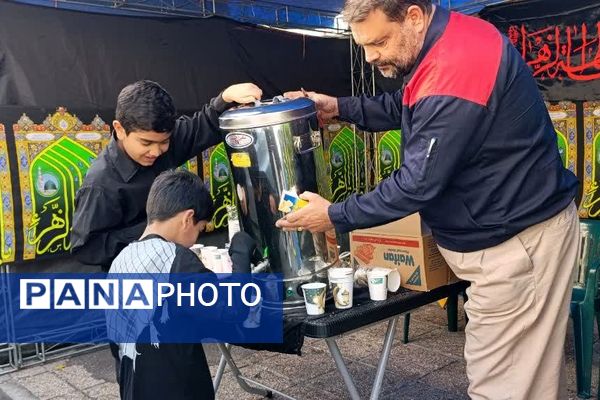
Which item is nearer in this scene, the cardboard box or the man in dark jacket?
the man in dark jacket

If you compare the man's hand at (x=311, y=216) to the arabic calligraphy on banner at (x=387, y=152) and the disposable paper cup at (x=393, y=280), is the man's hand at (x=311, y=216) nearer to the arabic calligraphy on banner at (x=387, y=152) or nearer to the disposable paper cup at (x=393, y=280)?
the disposable paper cup at (x=393, y=280)

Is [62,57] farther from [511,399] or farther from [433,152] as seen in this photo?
[511,399]

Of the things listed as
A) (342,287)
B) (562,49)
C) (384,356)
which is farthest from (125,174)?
(562,49)

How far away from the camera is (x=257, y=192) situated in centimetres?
201

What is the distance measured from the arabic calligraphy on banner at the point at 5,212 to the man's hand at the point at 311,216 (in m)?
2.63

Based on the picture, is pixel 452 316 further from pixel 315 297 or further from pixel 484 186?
pixel 484 186

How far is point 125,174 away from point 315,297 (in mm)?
909

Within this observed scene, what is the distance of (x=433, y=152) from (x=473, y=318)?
23.8 inches

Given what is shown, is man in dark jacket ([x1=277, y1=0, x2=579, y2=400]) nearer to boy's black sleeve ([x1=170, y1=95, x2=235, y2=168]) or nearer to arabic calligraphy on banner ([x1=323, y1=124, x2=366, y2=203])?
boy's black sleeve ([x1=170, y1=95, x2=235, y2=168])

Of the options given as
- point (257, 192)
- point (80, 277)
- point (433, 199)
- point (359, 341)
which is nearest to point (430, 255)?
point (433, 199)

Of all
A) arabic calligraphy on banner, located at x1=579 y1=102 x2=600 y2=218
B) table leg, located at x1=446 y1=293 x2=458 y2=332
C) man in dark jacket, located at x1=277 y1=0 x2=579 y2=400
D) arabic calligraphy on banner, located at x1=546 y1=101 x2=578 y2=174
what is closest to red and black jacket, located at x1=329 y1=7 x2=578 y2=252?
man in dark jacket, located at x1=277 y1=0 x2=579 y2=400

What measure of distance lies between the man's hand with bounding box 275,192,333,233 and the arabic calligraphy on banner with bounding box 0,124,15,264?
2627 mm

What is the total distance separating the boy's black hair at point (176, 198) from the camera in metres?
1.77

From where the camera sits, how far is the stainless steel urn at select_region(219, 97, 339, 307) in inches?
76.7
